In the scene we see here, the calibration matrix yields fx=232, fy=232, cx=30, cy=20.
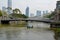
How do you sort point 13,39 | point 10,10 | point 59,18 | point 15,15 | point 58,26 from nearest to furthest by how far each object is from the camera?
1. point 13,39
2. point 58,26
3. point 59,18
4. point 15,15
5. point 10,10

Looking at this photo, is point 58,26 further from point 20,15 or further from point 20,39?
point 20,15

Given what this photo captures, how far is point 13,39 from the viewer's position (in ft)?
135

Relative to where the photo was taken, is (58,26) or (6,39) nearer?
(6,39)

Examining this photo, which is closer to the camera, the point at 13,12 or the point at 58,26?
the point at 58,26

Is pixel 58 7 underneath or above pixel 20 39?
above

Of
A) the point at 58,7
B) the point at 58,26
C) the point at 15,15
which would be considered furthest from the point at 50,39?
the point at 15,15

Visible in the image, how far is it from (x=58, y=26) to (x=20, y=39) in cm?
2761

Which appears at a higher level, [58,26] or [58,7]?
[58,7]

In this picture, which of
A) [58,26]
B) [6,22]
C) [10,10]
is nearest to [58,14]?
[58,26]

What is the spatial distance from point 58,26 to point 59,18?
9.42m

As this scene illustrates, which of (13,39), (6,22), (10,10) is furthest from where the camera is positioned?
(10,10)

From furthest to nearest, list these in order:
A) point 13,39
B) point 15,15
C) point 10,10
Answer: point 10,10 → point 15,15 → point 13,39

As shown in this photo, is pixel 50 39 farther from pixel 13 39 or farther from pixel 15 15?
pixel 15 15

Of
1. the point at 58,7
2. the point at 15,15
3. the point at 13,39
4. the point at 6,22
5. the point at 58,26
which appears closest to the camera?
the point at 13,39
